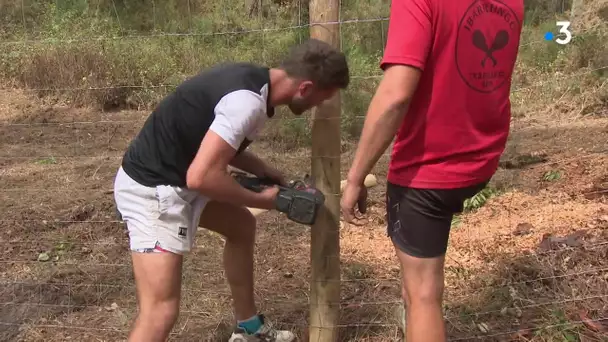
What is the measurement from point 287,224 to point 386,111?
323 centimetres

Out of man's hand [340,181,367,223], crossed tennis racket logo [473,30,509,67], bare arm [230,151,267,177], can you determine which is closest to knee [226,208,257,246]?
bare arm [230,151,267,177]

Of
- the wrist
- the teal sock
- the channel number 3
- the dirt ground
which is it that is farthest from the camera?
the channel number 3

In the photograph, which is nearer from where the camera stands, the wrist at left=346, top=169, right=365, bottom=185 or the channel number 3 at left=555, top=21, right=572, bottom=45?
the wrist at left=346, top=169, right=365, bottom=185

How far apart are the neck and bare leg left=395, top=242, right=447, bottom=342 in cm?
76

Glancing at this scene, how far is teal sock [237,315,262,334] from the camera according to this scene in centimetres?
319

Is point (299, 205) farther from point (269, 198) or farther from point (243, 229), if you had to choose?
point (243, 229)

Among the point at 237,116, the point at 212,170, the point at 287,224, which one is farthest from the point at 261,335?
the point at 287,224

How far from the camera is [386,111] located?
6.76ft

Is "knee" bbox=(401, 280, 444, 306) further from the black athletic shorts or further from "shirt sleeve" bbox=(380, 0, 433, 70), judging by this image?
"shirt sleeve" bbox=(380, 0, 433, 70)

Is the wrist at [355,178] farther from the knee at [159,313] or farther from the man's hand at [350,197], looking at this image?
the knee at [159,313]

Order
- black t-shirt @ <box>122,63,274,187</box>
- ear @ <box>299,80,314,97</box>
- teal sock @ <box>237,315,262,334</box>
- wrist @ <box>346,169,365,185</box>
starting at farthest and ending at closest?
1. teal sock @ <box>237,315,262,334</box>
2. ear @ <box>299,80,314,97</box>
3. black t-shirt @ <box>122,63,274,187</box>
4. wrist @ <box>346,169,365,185</box>

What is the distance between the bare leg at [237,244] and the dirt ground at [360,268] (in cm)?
40

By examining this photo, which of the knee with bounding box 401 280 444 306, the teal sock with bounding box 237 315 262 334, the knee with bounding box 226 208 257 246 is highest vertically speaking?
the knee with bounding box 401 280 444 306

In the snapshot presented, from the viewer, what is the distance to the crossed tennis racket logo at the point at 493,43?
82.8 inches
